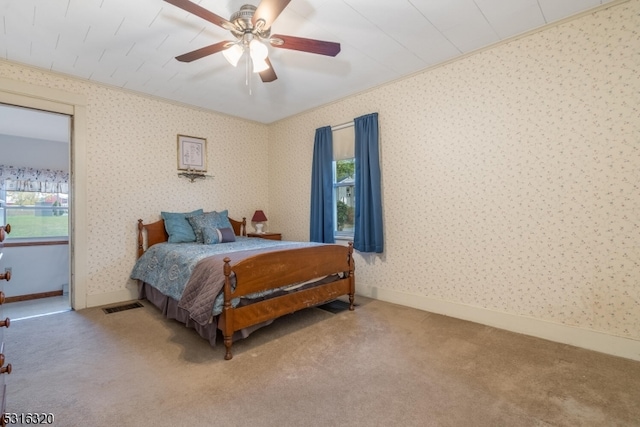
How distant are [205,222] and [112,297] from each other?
1.38 meters

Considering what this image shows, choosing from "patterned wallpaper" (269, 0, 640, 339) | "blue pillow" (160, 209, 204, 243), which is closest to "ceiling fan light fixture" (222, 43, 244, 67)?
"patterned wallpaper" (269, 0, 640, 339)

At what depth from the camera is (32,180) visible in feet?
15.9

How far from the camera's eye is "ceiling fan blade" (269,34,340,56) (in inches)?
80.8

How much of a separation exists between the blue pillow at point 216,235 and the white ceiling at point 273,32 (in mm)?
1725

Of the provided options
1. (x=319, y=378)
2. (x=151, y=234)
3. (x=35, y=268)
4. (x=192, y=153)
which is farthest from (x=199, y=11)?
(x=35, y=268)

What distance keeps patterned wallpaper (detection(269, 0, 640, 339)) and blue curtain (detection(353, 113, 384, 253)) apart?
0.43 feet

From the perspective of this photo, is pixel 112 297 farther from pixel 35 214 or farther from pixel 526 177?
pixel 526 177

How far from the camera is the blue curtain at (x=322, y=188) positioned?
413 cm

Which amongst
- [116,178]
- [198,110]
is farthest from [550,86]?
[116,178]

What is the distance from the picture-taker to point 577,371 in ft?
6.63

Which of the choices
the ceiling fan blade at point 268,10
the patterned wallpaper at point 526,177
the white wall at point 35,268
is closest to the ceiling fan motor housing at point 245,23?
the ceiling fan blade at point 268,10

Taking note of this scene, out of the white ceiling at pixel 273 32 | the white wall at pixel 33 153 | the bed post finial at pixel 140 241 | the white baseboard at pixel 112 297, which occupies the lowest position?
the white baseboard at pixel 112 297

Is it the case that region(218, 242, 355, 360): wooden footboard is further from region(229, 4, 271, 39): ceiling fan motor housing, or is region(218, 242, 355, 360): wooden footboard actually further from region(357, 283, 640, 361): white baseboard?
region(229, 4, 271, 39): ceiling fan motor housing

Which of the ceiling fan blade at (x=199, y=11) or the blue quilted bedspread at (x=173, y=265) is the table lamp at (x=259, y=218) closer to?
the blue quilted bedspread at (x=173, y=265)
